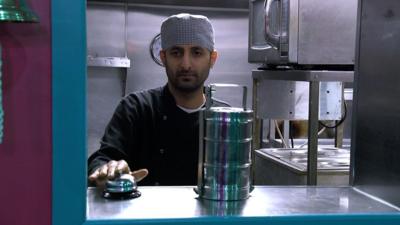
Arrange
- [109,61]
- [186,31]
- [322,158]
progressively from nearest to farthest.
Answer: [186,31]
[322,158]
[109,61]

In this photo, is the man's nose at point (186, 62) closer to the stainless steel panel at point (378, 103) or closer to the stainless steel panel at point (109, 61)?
the stainless steel panel at point (378, 103)

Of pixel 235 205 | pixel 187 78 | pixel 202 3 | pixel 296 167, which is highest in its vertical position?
pixel 202 3

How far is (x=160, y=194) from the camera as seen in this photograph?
1065 millimetres

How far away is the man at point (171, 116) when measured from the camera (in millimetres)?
2064

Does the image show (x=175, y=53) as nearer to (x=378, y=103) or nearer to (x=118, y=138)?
(x=118, y=138)

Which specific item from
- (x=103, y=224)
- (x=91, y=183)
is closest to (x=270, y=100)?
(x=91, y=183)

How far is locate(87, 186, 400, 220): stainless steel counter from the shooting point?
919 millimetres

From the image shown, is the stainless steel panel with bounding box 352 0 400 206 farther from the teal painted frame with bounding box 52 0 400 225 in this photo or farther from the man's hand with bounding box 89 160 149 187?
the man's hand with bounding box 89 160 149 187

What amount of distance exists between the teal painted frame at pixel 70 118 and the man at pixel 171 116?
113 cm

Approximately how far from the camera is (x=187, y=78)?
6.96ft

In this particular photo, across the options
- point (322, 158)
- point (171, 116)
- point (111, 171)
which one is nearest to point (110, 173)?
point (111, 171)

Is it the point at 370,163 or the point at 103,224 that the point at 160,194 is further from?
the point at 370,163

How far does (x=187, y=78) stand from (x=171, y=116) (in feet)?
0.67

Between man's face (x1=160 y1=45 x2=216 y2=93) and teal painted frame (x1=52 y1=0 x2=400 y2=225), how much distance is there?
122 cm
